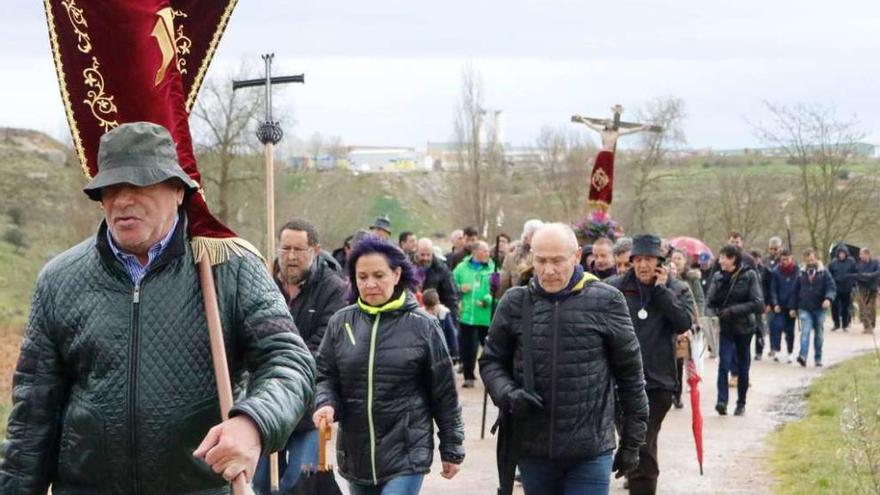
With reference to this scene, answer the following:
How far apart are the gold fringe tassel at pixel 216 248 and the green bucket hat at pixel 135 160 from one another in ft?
0.73

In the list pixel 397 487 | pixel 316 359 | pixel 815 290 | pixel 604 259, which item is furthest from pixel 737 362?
pixel 397 487

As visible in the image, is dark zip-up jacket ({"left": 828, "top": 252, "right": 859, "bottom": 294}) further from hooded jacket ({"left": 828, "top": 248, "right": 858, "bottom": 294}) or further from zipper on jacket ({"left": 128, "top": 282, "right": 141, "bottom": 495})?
zipper on jacket ({"left": 128, "top": 282, "right": 141, "bottom": 495})

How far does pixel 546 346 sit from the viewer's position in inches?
270

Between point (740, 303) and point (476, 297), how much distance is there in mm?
3832

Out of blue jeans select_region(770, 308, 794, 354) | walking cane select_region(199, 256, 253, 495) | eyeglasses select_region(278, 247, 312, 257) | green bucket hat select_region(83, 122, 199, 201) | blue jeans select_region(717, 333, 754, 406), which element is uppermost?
green bucket hat select_region(83, 122, 199, 201)

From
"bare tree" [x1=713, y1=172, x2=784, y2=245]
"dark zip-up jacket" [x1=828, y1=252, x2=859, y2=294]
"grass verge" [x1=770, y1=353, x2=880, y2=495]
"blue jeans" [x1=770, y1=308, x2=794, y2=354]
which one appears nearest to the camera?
"grass verge" [x1=770, y1=353, x2=880, y2=495]

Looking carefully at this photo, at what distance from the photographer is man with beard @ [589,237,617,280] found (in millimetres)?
12031

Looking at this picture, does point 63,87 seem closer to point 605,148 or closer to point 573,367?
point 573,367

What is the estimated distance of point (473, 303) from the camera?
17516mm

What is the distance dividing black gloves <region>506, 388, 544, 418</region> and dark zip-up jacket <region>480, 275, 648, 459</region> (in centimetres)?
3

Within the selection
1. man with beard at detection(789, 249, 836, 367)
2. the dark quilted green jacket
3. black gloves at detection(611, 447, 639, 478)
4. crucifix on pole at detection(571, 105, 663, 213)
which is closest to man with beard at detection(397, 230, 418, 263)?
crucifix on pole at detection(571, 105, 663, 213)

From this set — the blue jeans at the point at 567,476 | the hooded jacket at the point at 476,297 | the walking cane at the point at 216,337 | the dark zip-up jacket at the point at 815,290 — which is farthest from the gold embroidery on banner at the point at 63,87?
the dark zip-up jacket at the point at 815,290

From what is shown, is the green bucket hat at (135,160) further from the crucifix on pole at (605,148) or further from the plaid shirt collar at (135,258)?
the crucifix on pole at (605,148)

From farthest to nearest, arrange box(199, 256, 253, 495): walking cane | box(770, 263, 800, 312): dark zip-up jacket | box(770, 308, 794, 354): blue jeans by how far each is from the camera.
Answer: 1. box(770, 308, 794, 354): blue jeans
2. box(770, 263, 800, 312): dark zip-up jacket
3. box(199, 256, 253, 495): walking cane
